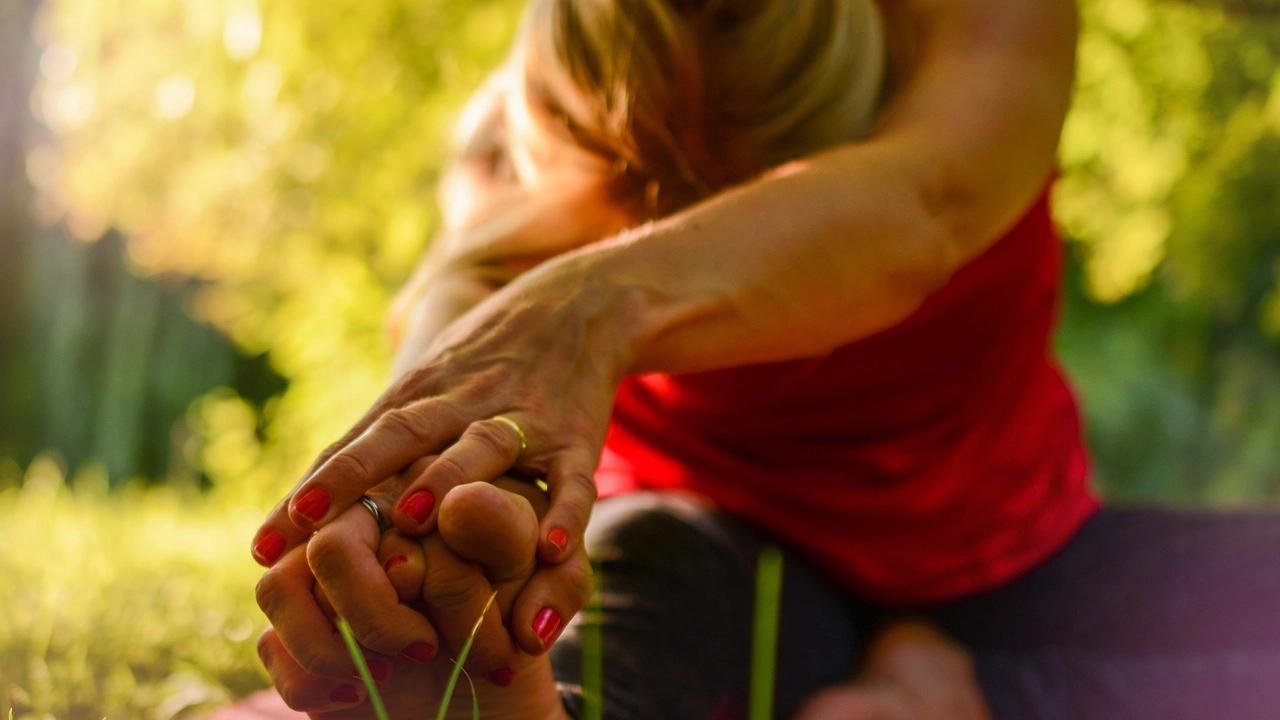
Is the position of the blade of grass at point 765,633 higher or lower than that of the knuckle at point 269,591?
lower

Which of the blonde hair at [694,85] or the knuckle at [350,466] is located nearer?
the knuckle at [350,466]

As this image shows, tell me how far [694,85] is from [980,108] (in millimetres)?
321

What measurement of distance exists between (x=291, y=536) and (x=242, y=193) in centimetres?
387

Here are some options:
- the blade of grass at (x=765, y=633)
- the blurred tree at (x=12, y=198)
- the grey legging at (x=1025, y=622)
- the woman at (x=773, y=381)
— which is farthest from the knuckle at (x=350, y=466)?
the blurred tree at (x=12, y=198)

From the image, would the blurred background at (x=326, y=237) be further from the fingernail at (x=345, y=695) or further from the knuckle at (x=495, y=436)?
the knuckle at (x=495, y=436)

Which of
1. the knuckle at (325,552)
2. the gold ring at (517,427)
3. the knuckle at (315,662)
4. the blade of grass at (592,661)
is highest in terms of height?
the knuckle at (325,552)

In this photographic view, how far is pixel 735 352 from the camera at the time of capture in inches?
39.0

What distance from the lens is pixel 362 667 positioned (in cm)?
73

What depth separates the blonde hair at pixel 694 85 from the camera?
46.9 inches

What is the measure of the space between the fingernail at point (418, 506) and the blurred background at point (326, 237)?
0.60m

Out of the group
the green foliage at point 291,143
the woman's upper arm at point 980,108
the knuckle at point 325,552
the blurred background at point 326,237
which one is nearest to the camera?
the knuckle at point 325,552

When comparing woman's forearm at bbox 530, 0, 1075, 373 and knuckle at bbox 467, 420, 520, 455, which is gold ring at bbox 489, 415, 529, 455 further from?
woman's forearm at bbox 530, 0, 1075, 373

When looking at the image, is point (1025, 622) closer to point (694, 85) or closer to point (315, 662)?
point (694, 85)

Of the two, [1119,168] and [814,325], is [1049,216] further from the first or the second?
[1119,168]
